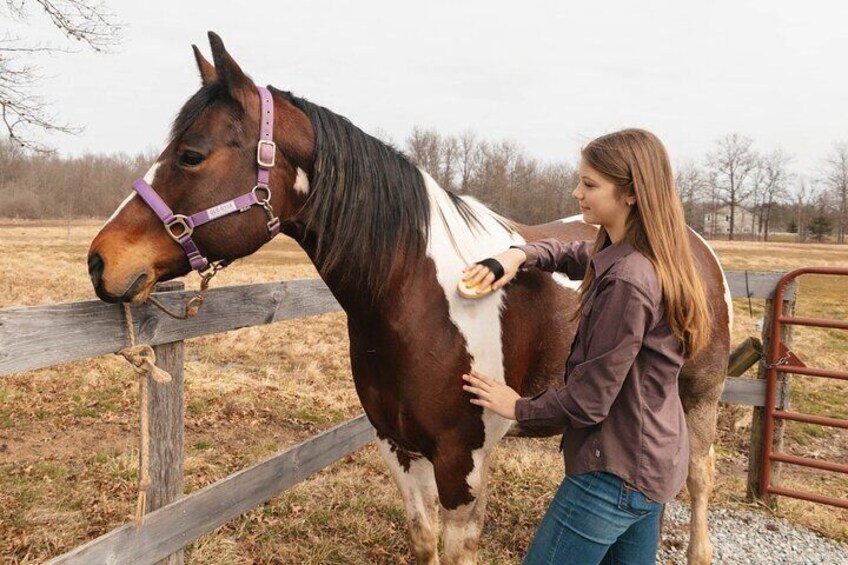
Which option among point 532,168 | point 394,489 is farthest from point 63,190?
point 394,489

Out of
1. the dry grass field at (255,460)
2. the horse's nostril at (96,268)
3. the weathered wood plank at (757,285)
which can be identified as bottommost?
the dry grass field at (255,460)

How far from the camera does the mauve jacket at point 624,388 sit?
143cm

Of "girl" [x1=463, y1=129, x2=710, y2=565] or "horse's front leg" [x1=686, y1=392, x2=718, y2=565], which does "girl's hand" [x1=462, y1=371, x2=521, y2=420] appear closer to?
"girl" [x1=463, y1=129, x2=710, y2=565]

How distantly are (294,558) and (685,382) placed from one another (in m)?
2.52

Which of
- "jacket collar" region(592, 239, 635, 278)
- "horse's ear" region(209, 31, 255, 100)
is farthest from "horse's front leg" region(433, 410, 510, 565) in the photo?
"horse's ear" region(209, 31, 255, 100)

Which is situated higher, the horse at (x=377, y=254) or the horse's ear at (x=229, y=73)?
the horse's ear at (x=229, y=73)

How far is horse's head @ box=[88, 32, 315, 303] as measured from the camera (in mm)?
1768

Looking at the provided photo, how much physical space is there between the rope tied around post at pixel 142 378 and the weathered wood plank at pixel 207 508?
9 centimetres

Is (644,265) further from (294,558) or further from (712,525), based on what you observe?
(712,525)

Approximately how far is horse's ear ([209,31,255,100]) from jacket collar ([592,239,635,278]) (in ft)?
4.34

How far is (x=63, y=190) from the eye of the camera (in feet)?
176

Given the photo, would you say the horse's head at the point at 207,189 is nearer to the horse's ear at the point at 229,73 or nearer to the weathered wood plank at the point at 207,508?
the horse's ear at the point at 229,73

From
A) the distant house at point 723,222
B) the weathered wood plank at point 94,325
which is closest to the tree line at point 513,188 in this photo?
the distant house at point 723,222

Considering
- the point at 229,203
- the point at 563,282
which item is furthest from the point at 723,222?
the point at 229,203
